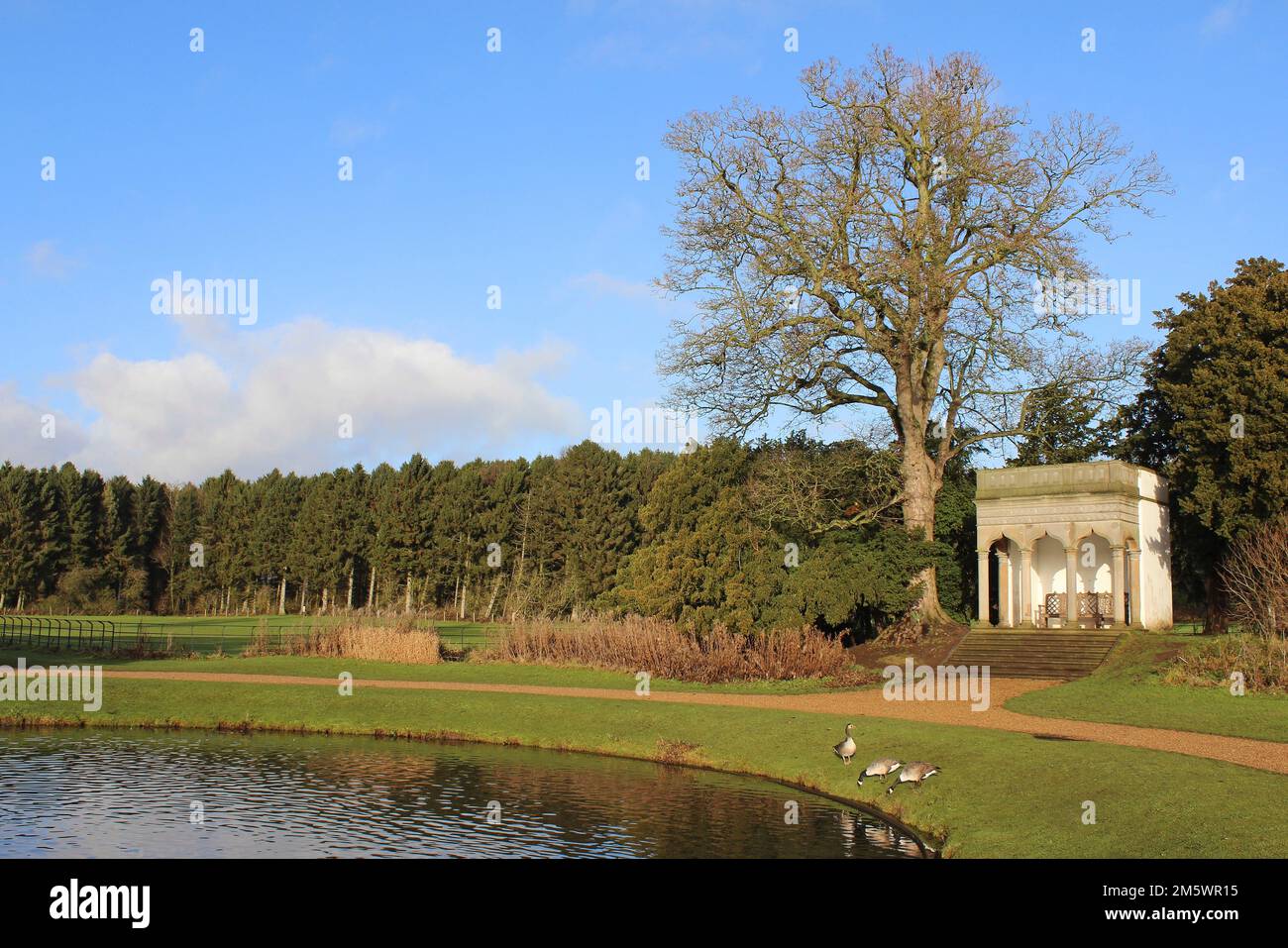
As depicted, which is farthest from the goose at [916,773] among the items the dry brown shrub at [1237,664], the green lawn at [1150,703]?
the dry brown shrub at [1237,664]

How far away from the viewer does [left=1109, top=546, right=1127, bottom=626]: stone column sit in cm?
3203

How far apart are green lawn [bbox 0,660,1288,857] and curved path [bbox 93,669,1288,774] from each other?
2.80ft

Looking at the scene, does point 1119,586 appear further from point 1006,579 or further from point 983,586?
point 1006,579

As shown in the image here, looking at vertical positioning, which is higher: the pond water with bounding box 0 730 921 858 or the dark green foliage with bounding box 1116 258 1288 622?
the dark green foliage with bounding box 1116 258 1288 622

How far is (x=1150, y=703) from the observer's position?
73.6 ft

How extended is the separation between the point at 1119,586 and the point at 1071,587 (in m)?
1.35

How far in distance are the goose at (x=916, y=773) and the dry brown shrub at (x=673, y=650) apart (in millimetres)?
12212

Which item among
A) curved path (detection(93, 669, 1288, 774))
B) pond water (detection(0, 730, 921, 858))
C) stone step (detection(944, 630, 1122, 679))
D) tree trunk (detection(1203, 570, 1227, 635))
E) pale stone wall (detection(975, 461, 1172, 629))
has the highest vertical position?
pale stone wall (detection(975, 461, 1172, 629))

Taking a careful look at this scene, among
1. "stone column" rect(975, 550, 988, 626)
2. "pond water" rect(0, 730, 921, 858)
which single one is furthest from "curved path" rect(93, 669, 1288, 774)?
"stone column" rect(975, 550, 988, 626)

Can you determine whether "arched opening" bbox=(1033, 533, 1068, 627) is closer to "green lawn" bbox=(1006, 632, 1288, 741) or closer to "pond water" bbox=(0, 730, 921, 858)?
"green lawn" bbox=(1006, 632, 1288, 741)

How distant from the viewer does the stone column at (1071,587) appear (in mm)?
32469

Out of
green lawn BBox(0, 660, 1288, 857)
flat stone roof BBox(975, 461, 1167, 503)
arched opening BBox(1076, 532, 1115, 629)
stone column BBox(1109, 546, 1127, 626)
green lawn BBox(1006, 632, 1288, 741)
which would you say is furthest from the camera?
arched opening BBox(1076, 532, 1115, 629)
